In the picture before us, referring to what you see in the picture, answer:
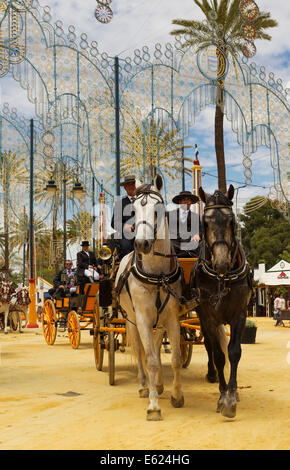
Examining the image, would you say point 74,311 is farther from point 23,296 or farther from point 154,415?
point 154,415

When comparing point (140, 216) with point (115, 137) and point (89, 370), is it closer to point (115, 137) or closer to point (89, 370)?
point (89, 370)

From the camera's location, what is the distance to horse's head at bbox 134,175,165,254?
17.6 ft

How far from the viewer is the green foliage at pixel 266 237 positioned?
46.1 meters

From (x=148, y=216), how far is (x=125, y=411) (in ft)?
7.69

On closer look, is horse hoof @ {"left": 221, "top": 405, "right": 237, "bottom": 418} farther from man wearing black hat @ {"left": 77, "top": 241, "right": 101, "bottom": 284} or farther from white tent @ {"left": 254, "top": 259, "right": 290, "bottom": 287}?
white tent @ {"left": 254, "top": 259, "right": 290, "bottom": 287}

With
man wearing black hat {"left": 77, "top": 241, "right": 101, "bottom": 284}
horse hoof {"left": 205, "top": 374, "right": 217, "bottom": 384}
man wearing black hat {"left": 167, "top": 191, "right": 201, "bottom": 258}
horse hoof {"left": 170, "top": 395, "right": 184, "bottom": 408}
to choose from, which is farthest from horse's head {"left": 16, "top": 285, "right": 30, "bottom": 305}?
horse hoof {"left": 170, "top": 395, "right": 184, "bottom": 408}

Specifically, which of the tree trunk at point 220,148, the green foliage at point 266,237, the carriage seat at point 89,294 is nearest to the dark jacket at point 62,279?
the carriage seat at point 89,294

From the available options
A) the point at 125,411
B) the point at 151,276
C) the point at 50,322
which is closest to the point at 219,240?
the point at 151,276

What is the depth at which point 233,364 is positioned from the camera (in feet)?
18.4

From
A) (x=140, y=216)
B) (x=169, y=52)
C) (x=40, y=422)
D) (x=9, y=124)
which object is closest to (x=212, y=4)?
(x=169, y=52)

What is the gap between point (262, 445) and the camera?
4496 millimetres

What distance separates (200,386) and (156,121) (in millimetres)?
8467

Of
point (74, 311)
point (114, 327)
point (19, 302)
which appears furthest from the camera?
point (19, 302)

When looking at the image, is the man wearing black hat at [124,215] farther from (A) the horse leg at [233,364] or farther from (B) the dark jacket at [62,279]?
(B) the dark jacket at [62,279]
